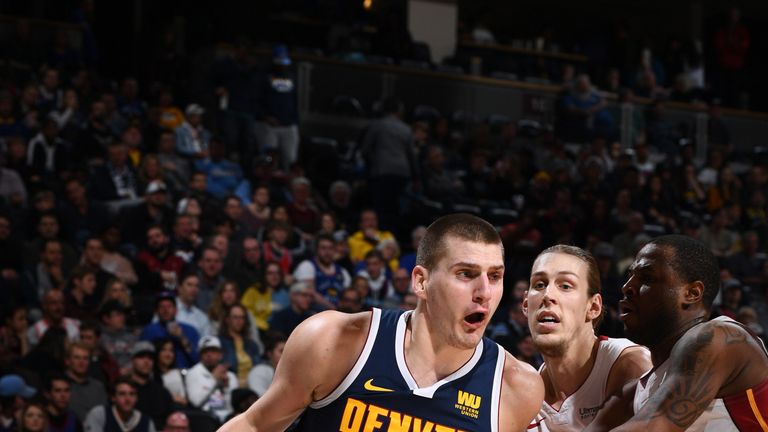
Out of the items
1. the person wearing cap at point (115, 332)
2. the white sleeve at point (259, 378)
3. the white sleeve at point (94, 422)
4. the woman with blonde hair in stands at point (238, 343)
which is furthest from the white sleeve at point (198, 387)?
the white sleeve at point (94, 422)

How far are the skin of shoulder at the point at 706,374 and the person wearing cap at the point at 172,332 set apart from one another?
23.1 ft

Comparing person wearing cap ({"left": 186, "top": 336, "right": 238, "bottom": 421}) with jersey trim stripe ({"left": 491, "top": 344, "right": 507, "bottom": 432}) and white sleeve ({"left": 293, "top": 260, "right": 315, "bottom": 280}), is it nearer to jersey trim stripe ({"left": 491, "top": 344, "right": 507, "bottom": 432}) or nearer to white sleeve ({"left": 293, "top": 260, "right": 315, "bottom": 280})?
white sleeve ({"left": 293, "top": 260, "right": 315, "bottom": 280})

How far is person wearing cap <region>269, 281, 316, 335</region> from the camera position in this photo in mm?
11711

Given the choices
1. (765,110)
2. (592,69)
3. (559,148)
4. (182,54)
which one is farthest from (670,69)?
(182,54)

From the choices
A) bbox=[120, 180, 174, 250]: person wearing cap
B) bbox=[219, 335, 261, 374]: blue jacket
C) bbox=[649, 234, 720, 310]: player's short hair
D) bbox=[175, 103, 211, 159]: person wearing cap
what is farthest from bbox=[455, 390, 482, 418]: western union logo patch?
bbox=[175, 103, 211, 159]: person wearing cap

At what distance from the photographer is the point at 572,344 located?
4840mm

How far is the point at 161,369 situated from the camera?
10297 millimetres

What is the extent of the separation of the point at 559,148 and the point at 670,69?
5.80 metres

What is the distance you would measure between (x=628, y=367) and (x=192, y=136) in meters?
10.2

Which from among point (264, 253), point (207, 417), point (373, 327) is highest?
point (373, 327)

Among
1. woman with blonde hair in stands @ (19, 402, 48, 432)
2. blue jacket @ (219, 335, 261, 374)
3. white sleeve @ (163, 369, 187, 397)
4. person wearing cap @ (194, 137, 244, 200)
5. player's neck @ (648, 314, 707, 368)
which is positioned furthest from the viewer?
person wearing cap @ (194, 137, 244, 200)

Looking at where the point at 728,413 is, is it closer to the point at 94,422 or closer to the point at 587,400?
the point at 587,400

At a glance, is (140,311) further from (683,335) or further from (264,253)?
(683,335)

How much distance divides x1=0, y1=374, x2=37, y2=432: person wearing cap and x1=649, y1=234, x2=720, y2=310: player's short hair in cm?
649
